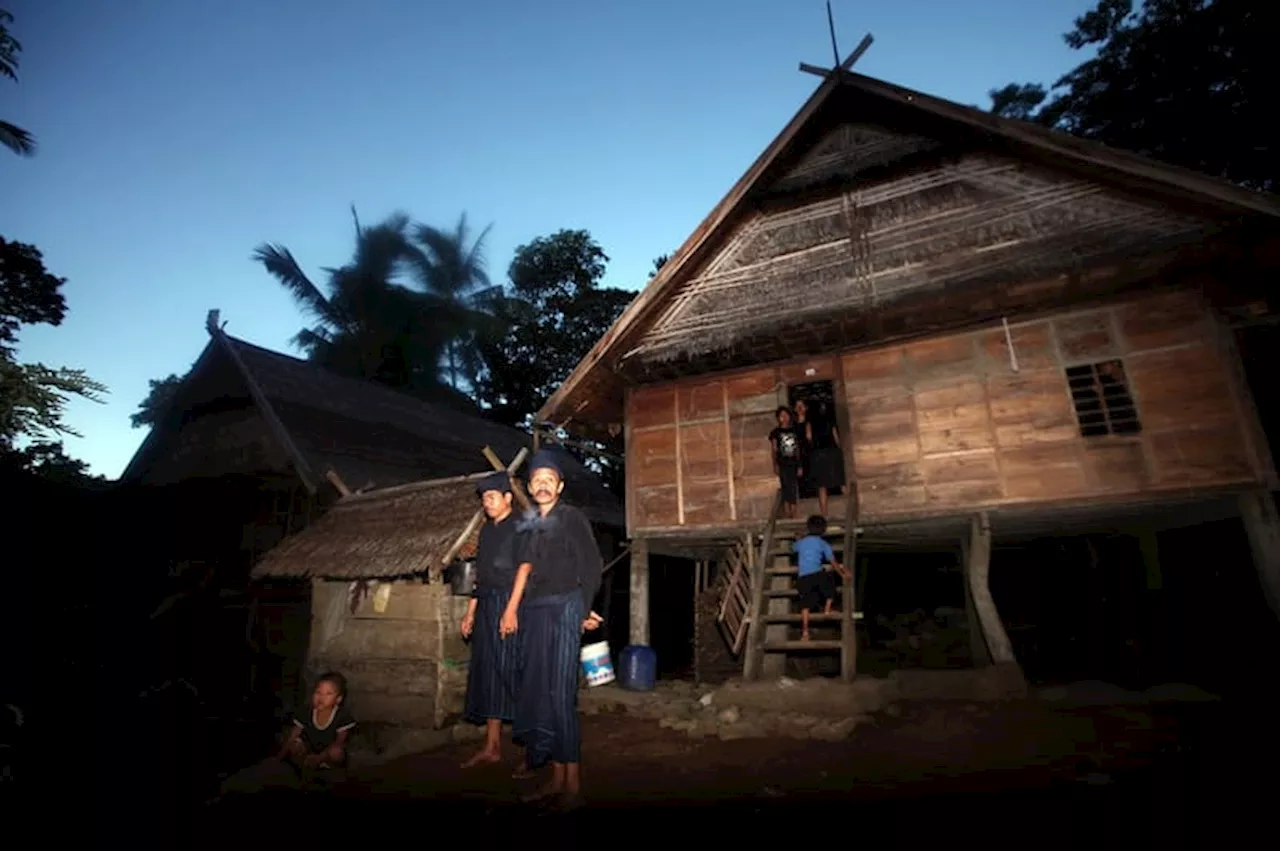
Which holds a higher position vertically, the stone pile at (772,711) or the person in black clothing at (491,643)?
the person in black clothing at (491,643)

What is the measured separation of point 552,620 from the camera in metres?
4.07

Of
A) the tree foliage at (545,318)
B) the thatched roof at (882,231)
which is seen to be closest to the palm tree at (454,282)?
the tree foliage at (545,318)

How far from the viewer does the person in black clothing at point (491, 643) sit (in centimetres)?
475

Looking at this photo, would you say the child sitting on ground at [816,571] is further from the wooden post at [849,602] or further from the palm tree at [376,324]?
the palm tree at [376,324]

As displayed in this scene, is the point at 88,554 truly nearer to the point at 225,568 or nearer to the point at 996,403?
the point at 225,568

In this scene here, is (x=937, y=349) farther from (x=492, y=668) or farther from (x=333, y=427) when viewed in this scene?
(x=333, y=427)

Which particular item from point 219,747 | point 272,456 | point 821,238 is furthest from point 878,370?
point 272,456

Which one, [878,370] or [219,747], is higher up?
[878,370]

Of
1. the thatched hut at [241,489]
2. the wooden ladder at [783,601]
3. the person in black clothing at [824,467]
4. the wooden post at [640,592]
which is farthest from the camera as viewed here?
the thatched hut at [241,489]

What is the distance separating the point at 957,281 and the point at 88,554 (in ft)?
54.7

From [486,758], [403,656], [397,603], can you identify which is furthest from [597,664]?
[486,758]

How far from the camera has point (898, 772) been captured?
4.11 m

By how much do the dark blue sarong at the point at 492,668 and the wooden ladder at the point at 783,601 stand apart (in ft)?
9.00

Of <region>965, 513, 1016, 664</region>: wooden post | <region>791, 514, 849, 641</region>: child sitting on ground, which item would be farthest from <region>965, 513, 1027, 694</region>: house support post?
<region>791, 514, 849, 641</region>: child sitting on ground
